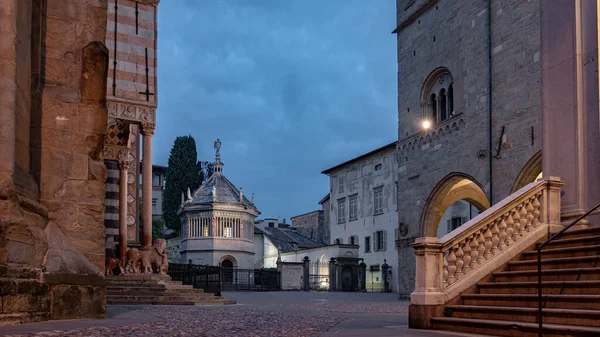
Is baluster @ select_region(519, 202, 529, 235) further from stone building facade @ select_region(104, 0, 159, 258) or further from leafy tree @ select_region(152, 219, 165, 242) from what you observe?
leafy tree @ select_region(152, 219, 165, 242)

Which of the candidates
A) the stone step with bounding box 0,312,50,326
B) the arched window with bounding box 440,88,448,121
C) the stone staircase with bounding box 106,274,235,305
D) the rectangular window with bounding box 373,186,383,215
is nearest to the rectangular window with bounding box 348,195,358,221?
the rectangular window with bounding box 373,186,383,215

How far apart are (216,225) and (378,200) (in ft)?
45.0

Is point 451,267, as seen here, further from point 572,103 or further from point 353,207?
point 353,207

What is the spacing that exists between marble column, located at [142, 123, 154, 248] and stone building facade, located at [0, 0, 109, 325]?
12.1 metres

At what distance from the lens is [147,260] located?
2181 cm

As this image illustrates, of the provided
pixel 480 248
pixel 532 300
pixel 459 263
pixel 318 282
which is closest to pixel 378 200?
pixel 318 282

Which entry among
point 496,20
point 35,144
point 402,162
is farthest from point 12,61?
point 402,162

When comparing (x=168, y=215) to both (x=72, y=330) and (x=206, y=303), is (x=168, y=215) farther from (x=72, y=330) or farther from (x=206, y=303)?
(x=72, y=330)

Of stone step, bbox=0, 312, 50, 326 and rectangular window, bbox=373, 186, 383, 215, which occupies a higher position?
rectangular window, bbox=373, 186, 383, 215

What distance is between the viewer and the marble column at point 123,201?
2225 cm

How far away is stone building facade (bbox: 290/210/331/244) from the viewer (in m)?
76.7

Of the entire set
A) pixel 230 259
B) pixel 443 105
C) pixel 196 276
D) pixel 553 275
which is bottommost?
pixel 230 259

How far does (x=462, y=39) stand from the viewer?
90.2 feet

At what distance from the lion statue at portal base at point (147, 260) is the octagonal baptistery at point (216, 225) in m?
35.3
